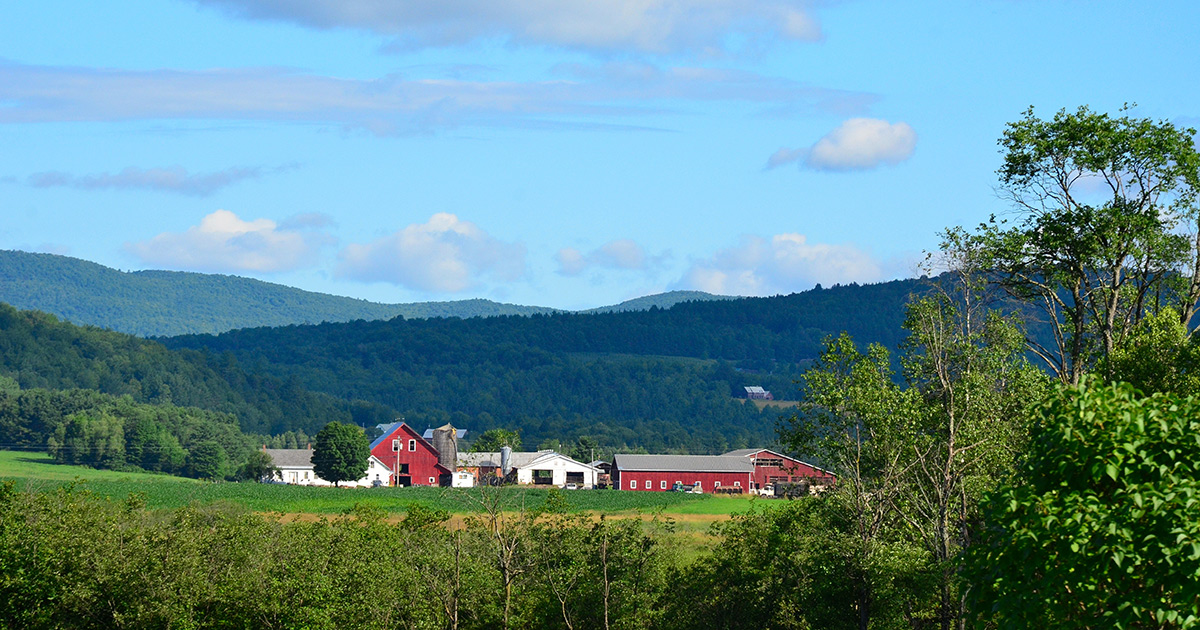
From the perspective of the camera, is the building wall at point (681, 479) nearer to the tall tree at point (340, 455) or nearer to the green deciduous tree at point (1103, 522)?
the tall tree at point (340, 455)

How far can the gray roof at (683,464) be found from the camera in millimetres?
141500

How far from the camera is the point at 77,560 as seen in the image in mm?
39188

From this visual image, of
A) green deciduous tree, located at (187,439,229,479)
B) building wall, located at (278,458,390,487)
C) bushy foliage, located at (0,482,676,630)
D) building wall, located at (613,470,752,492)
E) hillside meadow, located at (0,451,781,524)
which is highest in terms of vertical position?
green deciduous tree, located at (187,439,229,479)

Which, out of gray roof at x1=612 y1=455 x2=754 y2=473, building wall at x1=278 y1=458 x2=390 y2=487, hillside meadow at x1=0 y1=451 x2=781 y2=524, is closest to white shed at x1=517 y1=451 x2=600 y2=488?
gray roof at x1=612 y1=455 x2=754 y2=473

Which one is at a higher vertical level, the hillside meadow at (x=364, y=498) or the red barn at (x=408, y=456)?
the red barn at (x=408, y=456)

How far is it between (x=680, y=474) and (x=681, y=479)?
720mm

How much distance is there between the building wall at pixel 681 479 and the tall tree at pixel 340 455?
99.5ft

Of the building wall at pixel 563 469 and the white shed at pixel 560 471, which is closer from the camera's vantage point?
the white shed at pixel 560 471

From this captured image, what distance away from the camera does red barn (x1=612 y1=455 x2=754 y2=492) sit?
14038 centimetres

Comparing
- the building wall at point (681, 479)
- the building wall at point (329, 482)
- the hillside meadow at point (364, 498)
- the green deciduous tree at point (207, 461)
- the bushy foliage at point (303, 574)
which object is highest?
the green deciduous tree at point (207, 461)

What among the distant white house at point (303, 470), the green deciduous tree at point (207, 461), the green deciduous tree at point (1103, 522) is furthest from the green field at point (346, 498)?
the green deciduous tree at point (1103, 522)

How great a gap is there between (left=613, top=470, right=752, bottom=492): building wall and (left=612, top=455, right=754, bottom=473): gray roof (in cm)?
46

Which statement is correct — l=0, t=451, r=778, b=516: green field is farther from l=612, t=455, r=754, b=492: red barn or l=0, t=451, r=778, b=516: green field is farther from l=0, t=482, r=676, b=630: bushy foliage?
l=0, t=482, r=676, b=630: bushy foliage

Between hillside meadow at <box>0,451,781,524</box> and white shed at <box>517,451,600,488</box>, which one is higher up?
white shed at <box>517,451,600,488</box>
